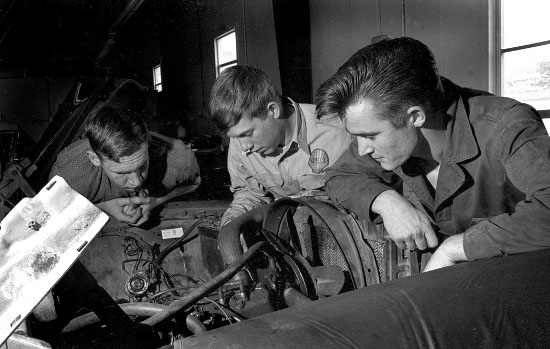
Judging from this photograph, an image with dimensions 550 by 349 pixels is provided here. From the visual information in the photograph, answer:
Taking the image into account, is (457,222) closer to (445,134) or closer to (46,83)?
(445,134)

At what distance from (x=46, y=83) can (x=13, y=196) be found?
8.59 metres

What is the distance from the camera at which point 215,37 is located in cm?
880

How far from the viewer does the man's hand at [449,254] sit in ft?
4.20

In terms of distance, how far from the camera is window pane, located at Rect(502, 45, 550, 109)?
9.91 feet

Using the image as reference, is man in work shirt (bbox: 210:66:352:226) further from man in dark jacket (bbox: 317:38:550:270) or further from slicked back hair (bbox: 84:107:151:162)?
man in dark jacket (bbox: 317:38:550:270)

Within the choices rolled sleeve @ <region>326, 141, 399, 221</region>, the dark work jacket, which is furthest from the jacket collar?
rolled sleeve @ <region>326, 141, 399, 221</region>

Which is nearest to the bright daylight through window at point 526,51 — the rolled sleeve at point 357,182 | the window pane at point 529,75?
the window pane at point 529,75

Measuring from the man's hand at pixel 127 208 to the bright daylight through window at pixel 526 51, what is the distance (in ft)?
8.44

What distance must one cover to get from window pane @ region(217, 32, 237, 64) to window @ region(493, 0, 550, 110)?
18.0 feet

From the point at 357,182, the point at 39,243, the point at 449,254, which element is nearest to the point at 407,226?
the point at 449,254

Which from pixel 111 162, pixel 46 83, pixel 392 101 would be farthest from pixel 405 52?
pixel 46 83

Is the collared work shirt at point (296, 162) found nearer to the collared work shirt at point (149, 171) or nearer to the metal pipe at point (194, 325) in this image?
the collared work shirt at point (149, 171)

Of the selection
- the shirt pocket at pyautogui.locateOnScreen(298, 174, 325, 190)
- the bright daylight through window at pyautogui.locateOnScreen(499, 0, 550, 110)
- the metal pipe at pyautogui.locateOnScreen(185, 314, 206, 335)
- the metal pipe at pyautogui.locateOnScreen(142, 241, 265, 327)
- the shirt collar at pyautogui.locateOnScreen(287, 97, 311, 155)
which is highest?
the bright daylight through window at pyautogui.locateOnScreen(499, 0, 550, 110)

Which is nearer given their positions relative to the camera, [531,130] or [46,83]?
[531,130]
